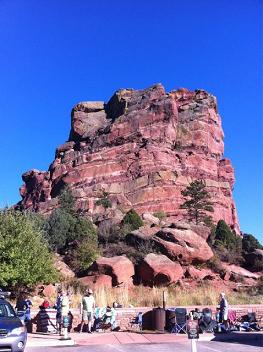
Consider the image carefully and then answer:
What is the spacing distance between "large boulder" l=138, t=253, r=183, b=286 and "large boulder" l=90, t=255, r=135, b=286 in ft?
3.29

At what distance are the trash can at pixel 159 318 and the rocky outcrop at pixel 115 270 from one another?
15309 millimetres

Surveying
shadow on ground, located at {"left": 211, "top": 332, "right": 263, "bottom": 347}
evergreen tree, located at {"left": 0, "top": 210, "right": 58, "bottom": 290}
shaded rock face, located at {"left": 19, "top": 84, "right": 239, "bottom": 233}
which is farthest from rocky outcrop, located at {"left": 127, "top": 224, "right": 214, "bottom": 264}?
shaded rock face, located at {"left": 19, "top": 84, "right": 239, "bottom": 233}

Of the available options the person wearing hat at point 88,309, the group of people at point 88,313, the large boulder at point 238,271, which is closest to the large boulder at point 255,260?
the large boulder at point 238,271

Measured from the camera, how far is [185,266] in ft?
122

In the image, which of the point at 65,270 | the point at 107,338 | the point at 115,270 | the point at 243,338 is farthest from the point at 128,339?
the point at 65,270

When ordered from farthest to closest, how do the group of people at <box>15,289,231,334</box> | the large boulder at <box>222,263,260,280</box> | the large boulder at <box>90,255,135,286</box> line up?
1. the large boulder at <box>222,263,260,280</box>
2. the large boulder at <box>90,255,135,286</box>
3. the group of people at <box>15,289,231,334</box>

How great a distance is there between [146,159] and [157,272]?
43.9 metres

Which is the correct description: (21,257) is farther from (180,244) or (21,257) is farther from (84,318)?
(180,244)

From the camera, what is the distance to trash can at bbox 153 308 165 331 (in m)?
16.9

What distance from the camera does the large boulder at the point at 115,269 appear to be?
32.3 m

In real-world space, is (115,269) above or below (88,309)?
above

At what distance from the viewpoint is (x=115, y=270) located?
3253 cm

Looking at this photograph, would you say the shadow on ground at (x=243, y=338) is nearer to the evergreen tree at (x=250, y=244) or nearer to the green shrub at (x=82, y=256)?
the green shrub at (x=82, y=256)

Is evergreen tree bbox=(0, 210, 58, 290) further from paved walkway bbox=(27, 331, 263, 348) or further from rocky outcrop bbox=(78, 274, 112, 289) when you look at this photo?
paved walkway bbox=(27, 331, 263, 348)
